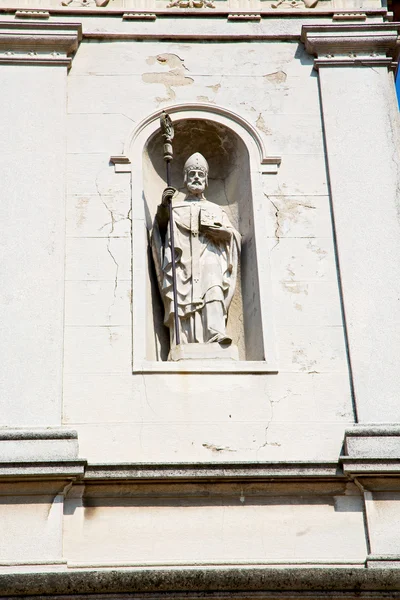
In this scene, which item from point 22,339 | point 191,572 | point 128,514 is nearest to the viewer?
point 191,572

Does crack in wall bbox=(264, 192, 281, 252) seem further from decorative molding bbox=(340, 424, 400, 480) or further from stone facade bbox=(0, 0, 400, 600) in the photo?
decorative molding bbox=(340, 424, 400, 480)

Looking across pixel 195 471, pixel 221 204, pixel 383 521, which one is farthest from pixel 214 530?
pixel 221 204

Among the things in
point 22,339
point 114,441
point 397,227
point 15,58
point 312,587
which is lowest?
point 312,587

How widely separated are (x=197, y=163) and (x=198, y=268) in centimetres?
118

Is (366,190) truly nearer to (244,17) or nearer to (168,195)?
(168,195)

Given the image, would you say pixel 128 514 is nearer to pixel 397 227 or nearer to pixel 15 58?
pixel 397 227

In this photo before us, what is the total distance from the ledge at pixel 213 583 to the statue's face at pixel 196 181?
13.8 feet

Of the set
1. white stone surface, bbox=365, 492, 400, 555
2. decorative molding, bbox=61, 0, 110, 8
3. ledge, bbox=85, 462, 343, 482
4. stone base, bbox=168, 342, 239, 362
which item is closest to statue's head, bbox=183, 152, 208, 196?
stone base, bbox=168, 342, 239, 362

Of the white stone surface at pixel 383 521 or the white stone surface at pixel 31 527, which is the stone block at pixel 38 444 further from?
the white stone surface at pixel 383 521

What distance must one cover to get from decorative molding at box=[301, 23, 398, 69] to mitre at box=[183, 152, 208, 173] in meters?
1.42

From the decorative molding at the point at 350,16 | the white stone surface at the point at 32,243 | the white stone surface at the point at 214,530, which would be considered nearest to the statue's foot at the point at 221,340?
the white stone surface at the point at 32,243

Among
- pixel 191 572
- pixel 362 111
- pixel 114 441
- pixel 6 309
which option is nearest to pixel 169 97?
pixel 362 111

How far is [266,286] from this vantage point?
11.5 meters

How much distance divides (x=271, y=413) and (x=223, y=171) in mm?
3155
